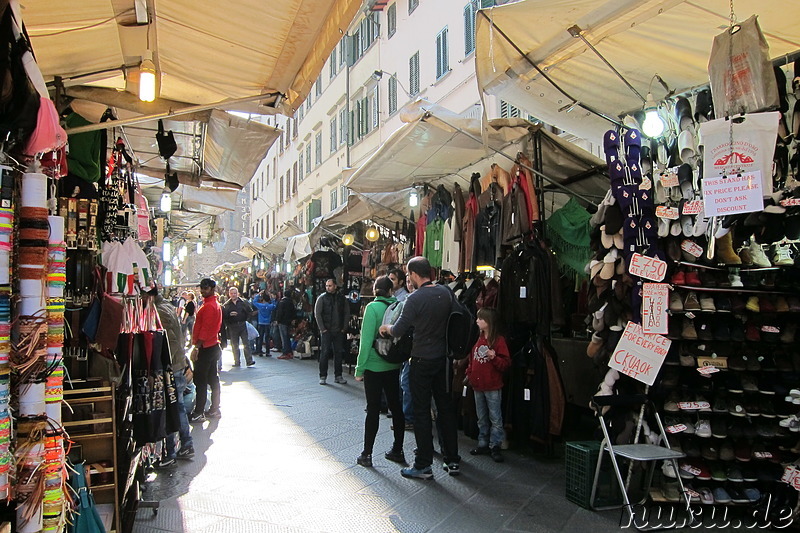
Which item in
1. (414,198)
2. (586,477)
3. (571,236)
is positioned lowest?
(586,477)

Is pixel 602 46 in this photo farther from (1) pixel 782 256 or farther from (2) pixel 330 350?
(2) pixel 330 350

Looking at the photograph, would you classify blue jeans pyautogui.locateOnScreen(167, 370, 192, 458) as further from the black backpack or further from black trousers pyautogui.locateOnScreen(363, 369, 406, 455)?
the black backpack

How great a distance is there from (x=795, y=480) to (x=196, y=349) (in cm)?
631

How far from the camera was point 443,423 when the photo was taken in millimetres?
5363

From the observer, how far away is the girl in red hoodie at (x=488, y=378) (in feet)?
19.3

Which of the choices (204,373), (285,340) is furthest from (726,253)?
(285,340)

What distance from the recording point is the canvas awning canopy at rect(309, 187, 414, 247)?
9.23 metres

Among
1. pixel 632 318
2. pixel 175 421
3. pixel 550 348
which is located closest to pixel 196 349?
pixel 175 421

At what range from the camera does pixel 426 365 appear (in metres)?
5.25

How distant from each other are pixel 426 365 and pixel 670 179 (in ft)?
8.38

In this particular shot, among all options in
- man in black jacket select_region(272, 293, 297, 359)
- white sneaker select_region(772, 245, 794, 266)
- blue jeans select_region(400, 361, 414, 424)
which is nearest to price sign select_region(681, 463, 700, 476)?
white sneaker select_region(772, 245, 794, 266)

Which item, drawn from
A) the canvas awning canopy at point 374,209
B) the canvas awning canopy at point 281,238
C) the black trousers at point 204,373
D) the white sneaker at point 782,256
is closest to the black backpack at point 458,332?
the white sneaker at point 782,256

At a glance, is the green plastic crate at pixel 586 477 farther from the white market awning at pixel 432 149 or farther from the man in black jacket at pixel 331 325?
the man in black jacket at pixel 331 325

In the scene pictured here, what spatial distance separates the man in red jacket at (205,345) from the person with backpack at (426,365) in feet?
9.58
